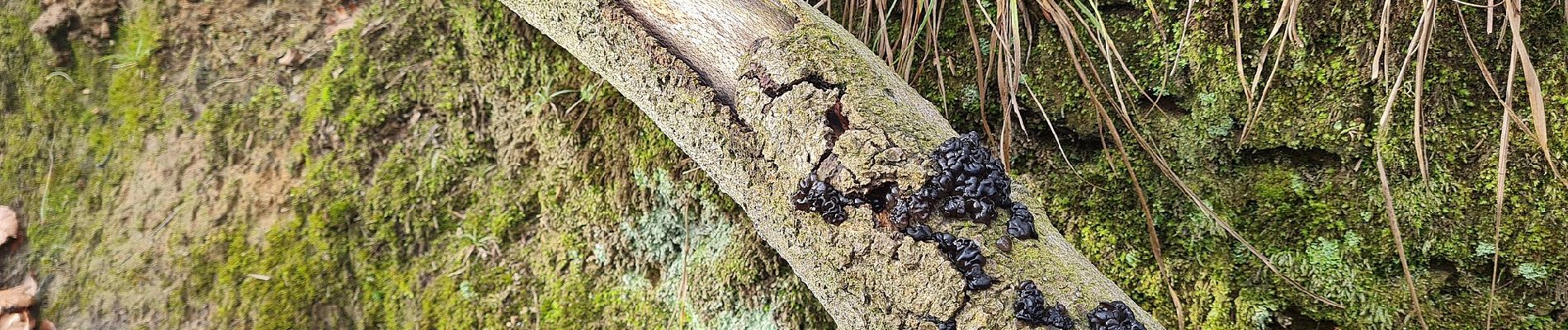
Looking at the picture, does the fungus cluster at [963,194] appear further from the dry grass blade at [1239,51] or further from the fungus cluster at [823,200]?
the dry grass blade at [1239,51]

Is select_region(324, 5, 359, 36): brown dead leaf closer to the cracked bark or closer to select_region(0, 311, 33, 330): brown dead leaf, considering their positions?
the cracked bark

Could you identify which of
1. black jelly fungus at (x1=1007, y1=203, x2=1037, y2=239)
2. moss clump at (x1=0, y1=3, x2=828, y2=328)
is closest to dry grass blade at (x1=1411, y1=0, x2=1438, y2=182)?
black jelly fungus at (x1=1007, y1=203, x2=1037, y2=239)

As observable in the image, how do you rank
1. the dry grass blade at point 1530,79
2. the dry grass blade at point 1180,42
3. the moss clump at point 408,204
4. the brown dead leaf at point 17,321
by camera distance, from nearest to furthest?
the dry grass blade at point 1530,79 → the dry grass blade at point 1180,42 → the moss clump at point 408,204 → the brown dead leaf at point 17,321

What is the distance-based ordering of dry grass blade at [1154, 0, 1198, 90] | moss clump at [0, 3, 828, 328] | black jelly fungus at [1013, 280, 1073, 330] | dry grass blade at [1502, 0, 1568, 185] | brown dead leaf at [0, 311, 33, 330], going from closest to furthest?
1. black jelly fungus at [1013, 280, 1073, 330]
2. dry grass blade at [1502, 0, 1568, 185]
3. dry grass blade at [1154, 0, 1198, 90]
4. moss clump at [0, 3, 828, 328]
5. brown dead leaf at [0, 311, 33, 330]

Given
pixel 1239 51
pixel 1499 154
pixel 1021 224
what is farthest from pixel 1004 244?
pixel 1499 154

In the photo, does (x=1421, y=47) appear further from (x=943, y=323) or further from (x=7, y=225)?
(x=7, y=225)

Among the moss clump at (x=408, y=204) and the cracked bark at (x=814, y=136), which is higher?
the cracked bark at (x=814, y=136)

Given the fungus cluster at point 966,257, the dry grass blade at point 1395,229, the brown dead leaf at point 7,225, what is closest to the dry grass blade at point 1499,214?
the dry grass blade at point 1395,229

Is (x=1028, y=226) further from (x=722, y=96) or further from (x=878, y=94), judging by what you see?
(x=722, y=96)
